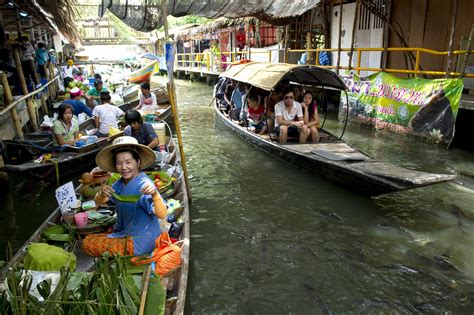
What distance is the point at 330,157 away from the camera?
22.0 ft

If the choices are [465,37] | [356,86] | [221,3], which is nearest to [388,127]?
[356,86]

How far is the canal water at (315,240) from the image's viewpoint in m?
4.00

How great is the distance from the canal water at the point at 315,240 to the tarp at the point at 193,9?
3.51 meters

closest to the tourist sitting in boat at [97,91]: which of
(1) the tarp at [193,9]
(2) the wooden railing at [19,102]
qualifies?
(2) the wooden railing at [19,102]

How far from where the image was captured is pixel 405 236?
5164mm

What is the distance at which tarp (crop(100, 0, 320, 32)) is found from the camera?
768 centimetres

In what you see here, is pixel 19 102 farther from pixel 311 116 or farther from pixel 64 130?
pixel 311 116

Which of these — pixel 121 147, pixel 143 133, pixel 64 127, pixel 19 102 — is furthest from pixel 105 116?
pixel 121 147

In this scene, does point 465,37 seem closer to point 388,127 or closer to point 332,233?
point 388,127

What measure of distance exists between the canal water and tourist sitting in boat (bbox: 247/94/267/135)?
4.09ft

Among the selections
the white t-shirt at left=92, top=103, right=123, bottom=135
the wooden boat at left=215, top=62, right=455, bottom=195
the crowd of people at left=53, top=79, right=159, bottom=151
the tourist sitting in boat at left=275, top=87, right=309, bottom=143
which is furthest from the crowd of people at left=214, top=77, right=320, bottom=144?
the white t-shirt at left=92, top=103, right=123, bottom=135

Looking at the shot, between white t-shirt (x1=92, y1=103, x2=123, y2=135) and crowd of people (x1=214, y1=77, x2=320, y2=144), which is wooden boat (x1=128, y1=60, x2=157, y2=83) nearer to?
crowd of people (x1=214, y1=77, x2=320, y2=144)

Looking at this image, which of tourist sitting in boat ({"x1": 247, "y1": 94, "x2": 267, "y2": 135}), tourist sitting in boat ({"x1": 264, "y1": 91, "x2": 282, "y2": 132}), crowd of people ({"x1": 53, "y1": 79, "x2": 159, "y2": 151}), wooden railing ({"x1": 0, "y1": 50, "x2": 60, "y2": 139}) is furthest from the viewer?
tourist sitting in boat ({"x1": 247, "y1": 94, "x2": 267, "y2": 135})

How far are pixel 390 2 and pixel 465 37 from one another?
3.16 m
